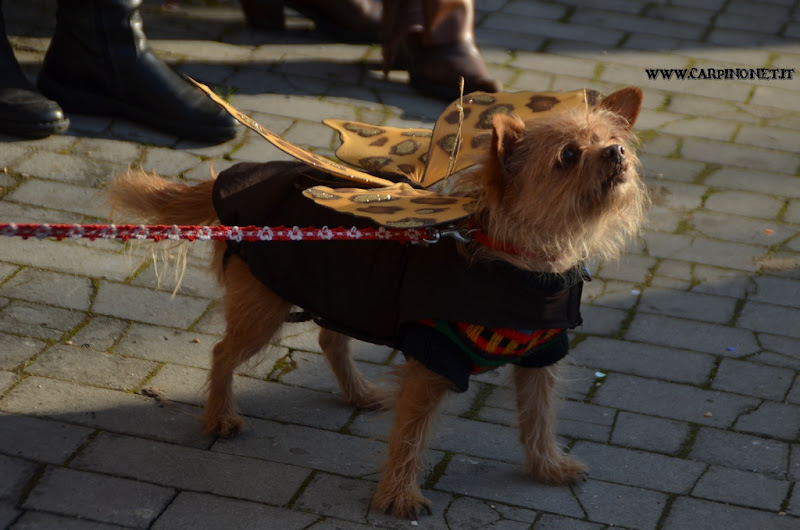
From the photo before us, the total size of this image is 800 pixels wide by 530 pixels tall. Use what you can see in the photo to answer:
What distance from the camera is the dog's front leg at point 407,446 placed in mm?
3068

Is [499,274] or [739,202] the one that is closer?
[499,274]

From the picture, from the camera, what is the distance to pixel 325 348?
375 centimetres

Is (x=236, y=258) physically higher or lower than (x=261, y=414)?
higher

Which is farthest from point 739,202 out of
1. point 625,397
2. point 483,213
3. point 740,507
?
point 483,213

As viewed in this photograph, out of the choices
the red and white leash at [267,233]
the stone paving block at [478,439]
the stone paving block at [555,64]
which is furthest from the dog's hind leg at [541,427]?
the stone paving block at [555,64]

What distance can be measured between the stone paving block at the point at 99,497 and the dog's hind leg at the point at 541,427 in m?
1.22

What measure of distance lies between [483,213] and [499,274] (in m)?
0.19

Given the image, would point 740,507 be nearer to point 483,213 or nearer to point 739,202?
point 483,213

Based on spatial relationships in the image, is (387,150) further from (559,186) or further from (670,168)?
(670,168)

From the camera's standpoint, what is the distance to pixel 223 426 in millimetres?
3504

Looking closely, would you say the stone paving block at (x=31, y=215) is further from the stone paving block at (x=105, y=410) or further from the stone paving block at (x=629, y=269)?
the stone paving block at (x=629, y=269)

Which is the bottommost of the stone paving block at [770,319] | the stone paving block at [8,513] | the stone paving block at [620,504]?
the stone paving block at [770,319]

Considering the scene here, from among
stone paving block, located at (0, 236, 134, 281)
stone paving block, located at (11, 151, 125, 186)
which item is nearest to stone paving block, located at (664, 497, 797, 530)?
stone paving block, located at (0, 236, 134, 281)

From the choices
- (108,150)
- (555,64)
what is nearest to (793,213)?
(555,64)
